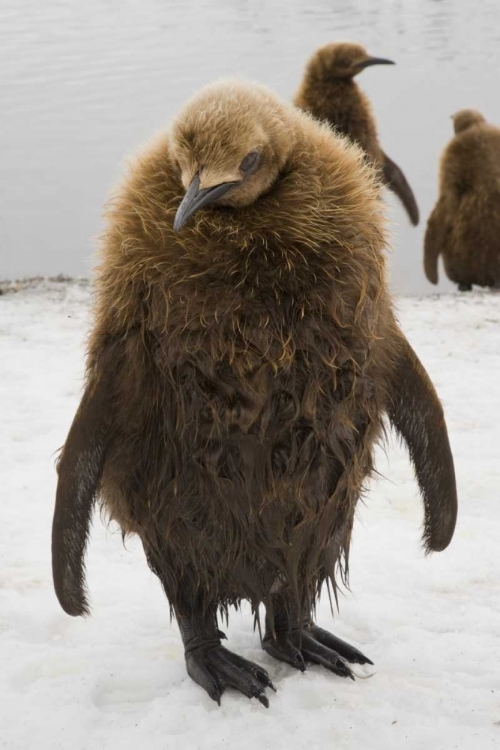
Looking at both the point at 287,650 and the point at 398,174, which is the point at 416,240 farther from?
the point at 287,650

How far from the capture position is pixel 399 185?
25.0 feet

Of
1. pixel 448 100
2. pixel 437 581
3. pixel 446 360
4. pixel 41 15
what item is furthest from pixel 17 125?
pixel 41 15

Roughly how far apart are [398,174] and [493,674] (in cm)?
576

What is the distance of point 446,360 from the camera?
16.0 feet

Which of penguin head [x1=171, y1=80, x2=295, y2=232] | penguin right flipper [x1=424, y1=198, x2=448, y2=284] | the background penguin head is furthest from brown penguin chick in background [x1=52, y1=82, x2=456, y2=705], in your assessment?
penguin right flipper [x1=424, y1=198, x2=448, y2=284]

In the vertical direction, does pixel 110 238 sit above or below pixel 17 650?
above

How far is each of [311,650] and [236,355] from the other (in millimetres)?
979

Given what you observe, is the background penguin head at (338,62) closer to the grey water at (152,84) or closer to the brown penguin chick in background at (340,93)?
the brown penguin chick in background at (340,93)

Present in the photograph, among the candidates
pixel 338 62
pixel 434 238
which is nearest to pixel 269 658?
pixel 338 62

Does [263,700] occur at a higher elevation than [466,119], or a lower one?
lower

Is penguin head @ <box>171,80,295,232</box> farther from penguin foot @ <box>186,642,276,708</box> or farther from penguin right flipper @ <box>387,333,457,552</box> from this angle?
penguin foot @ <box>186,642,276,708</box>

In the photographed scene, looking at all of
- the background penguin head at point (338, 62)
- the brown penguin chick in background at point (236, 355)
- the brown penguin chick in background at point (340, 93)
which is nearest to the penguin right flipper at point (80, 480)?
the brown penguin chick in background at point (236, 355)

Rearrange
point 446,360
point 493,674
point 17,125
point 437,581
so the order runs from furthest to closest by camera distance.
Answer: point 17,125, point 446,360, point 437,581, point 493,674

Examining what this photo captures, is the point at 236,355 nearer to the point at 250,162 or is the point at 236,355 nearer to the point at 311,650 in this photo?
the point at 250,162
